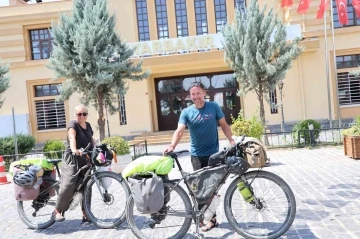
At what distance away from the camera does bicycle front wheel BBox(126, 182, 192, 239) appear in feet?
14.5

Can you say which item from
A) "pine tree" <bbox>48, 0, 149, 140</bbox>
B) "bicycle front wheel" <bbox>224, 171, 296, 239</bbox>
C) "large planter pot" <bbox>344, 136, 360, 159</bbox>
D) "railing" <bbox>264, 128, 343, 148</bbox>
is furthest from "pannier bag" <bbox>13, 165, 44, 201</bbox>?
"railing" <bbox>264, 128, 343, 148</bbox>

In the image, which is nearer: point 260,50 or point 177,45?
point 260,50

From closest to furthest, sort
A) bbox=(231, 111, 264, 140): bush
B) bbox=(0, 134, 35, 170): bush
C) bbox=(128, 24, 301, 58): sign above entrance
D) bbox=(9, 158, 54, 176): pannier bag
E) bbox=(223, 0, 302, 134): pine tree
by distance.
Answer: bbox=(9, 158, 54, 176): pannier bag, bbox=(231, 111, 264, 140): bush, bbox=(0, 134, 35, 170): bush, bbox=(223, 0, 302, 134): pine tree, bbox=(128, 24, 301, 58): sign above entrance

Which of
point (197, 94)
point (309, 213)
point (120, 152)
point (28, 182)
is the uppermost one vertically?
point (197, 94)

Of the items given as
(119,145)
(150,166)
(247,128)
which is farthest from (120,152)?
(150,166)

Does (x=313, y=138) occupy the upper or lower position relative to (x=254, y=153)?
lower

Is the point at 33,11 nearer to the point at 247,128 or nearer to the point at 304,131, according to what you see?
the point at 247,128

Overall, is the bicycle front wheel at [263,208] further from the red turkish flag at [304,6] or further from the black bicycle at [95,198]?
the red turkish flag at [304,6]

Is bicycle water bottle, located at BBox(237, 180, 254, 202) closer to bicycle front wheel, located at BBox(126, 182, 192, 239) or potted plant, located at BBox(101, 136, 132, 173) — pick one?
bicycle front wheel, located at BBox(126, 182, 192, 239)

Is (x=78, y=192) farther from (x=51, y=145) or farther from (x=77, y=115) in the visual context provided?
(x=51, y=145)

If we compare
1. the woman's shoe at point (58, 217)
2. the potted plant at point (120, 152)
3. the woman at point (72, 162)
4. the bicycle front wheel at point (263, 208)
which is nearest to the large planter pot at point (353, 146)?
the potted plant at point (120, 152)

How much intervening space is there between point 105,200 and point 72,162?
0.73 m

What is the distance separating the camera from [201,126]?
189 inches

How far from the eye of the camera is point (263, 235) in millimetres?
4324
